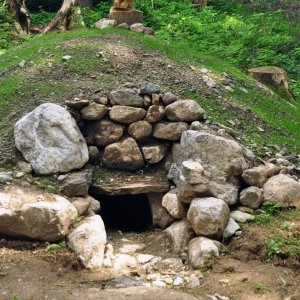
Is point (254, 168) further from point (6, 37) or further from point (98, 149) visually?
point (6, 37)

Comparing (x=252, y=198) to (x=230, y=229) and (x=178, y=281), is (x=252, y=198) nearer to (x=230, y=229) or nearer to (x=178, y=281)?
(x=230, y=229)

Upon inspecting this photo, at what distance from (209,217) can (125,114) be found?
2.02m

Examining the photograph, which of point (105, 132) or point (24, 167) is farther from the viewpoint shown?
point (105, 132)

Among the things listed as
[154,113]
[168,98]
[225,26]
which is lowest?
[225,26]

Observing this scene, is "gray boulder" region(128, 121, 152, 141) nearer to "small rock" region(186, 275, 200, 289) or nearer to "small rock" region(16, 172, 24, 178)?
"small rock" region(16, 172, 24, 178)

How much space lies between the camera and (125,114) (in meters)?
7.07

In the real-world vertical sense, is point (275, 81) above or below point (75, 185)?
below

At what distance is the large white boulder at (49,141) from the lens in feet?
21.6

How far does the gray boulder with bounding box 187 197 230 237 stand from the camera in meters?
5.74

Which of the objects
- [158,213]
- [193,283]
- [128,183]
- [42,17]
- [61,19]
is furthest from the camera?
[42,17]

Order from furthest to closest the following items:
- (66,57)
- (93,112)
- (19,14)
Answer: (19,14), (66,57), (93,112)

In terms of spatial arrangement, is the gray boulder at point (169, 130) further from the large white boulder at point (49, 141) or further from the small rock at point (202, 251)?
the small rock at point (202, 251)

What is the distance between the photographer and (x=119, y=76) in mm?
8219

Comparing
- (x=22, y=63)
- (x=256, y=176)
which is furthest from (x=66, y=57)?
(x=256, y=176)
